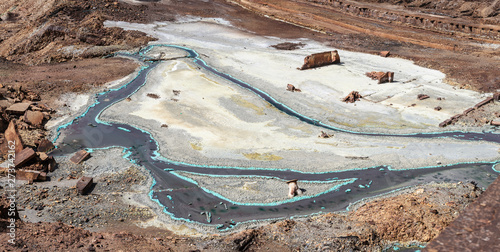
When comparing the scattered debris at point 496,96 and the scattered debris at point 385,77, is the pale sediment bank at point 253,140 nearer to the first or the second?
the scattered debris at point 496,96

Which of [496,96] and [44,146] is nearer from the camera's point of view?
[44,146]

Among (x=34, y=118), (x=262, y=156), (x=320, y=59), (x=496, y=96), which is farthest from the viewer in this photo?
(x=320, y=59)

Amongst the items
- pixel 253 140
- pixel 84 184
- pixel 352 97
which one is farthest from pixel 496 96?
pixel 84 184

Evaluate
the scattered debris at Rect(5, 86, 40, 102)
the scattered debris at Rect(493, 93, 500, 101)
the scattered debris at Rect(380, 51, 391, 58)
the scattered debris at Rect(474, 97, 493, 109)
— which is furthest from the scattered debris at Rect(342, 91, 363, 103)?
the scattered debris at Rect(5, 86, 40, 102)

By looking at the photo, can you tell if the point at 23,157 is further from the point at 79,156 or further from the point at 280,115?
the point at 280,115

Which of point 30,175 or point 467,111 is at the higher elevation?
point 467,111

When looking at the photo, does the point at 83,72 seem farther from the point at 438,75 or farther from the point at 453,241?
the point at 453,241
